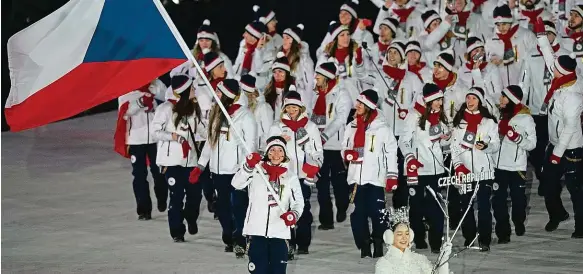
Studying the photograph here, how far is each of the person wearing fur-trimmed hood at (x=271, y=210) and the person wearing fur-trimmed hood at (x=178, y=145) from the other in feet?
9.79

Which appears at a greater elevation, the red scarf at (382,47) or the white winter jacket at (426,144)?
the red scarf at (382,47)

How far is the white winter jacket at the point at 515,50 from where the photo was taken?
1978 cm

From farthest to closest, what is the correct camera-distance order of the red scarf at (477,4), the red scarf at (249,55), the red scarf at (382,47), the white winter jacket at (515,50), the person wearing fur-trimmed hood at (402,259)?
1. the red scarf at (477,4)
2. the red scarf at (249,55)
3. the red scarf at (382,47)
4. the white winter jacket at (515,50)
5. the person wearing fur-trimmed hood at (402,259)

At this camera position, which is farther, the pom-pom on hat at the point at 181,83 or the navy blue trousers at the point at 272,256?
the pom-pom on hat at the point at 181,83

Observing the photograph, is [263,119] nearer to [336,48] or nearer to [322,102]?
[322,102]

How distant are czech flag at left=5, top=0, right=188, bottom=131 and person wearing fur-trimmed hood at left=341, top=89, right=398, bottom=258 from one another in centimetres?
316

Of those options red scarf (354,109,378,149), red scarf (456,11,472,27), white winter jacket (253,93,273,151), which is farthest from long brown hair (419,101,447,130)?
red scarf (456,11,472,27)

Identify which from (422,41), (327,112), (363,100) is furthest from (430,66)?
(363,100)

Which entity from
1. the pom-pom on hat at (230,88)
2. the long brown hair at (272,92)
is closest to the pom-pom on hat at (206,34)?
the long brown hair at (272,92)

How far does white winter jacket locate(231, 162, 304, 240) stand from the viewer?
1362 centimetres

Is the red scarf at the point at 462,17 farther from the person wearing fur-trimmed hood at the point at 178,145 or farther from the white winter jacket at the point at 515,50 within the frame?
the person wearing fur-trimmed hood at the point at 178,145

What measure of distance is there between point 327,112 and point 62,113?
5348 mm

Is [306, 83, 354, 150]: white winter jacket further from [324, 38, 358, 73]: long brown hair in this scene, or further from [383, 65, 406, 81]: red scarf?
[324, 38, 358, 73]: long brown hair

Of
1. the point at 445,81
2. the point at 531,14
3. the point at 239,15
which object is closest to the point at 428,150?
the point at 445,81
